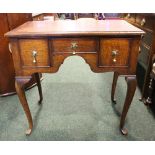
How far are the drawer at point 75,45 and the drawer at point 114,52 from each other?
0.16 ft

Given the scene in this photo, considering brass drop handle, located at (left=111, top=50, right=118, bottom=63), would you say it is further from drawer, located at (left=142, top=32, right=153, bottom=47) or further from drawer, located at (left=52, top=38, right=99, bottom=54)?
drawer, located at (left=142, top=32, right=153, bottom=47)

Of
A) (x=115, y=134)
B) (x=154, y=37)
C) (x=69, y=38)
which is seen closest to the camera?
(x=69, y=38)

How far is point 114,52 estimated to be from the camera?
1.12m

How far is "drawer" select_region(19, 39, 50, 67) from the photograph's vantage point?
1104mm

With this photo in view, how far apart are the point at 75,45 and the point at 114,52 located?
9.3 inches

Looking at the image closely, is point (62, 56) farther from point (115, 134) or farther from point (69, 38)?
point (115, 134)

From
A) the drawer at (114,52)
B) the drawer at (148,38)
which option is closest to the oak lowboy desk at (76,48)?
the drawer at (114,52)

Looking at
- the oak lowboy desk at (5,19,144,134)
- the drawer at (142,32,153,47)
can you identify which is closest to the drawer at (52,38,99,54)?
the oak lowboy desk at (5,19,144,134)

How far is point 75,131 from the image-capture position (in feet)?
4.65

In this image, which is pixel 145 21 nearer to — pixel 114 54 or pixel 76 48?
pixel 114 54

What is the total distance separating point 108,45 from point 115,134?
674 millimetres

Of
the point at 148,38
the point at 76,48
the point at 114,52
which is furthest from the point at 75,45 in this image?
the point at 148,38

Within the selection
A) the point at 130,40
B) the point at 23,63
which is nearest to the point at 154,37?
the point at 130,40

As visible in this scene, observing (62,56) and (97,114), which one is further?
(97,114)
